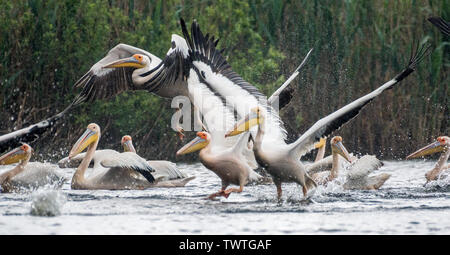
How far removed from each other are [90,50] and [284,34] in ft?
8.15

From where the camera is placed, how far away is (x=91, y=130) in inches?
390

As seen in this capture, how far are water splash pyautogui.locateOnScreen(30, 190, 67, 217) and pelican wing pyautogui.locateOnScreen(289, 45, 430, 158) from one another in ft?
6.57

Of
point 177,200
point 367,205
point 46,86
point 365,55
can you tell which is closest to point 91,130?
point 177,200

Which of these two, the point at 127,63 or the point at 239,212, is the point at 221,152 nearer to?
the point at 239,212

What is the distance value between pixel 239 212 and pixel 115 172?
1.85 m

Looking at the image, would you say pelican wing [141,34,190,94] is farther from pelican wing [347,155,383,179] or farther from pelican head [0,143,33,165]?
pelican wing [347,155,383,179]

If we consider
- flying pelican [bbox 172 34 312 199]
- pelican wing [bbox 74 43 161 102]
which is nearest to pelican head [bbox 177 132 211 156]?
flying pelican [bbox 172 34 312 199]

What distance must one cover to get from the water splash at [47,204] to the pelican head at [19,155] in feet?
5.71

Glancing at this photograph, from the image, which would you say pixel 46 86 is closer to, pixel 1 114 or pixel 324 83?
pixel 1 114

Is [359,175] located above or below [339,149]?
below

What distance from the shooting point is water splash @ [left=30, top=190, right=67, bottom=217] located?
7695mm

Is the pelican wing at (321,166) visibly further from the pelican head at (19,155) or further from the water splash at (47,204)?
the water splash at (47,204)

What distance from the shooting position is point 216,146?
29.4ft

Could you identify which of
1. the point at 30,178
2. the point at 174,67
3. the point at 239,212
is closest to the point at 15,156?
the point at 30,178
